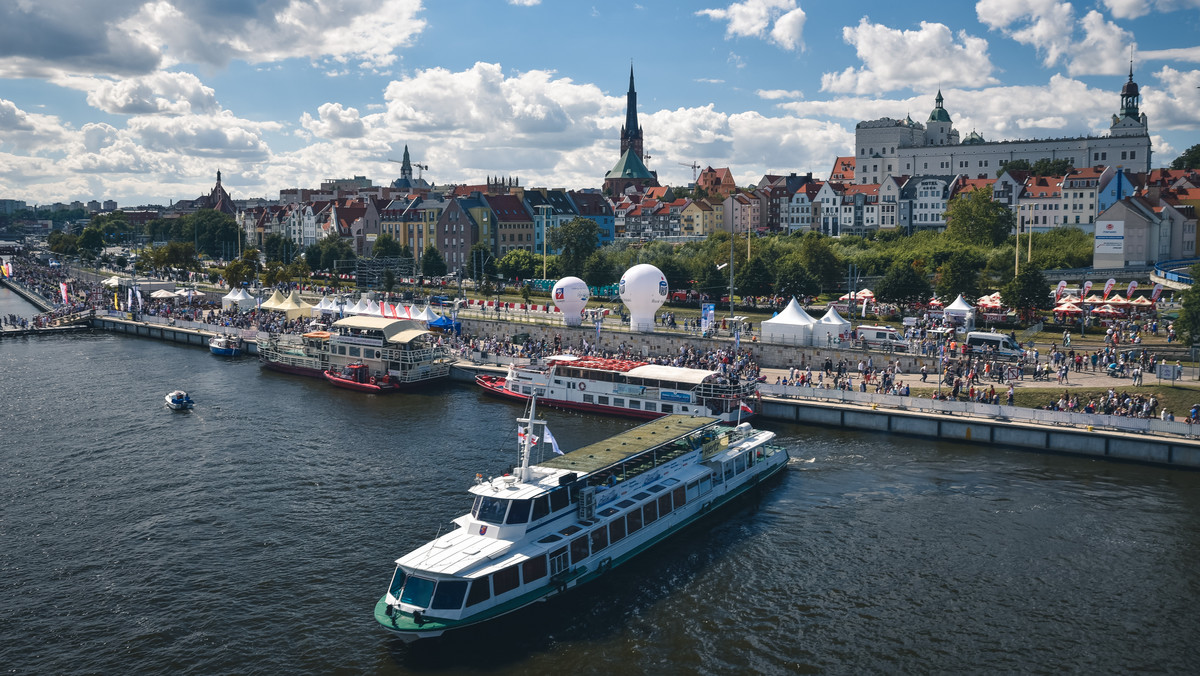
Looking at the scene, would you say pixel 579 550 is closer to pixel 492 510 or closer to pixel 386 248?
pixel 492 510

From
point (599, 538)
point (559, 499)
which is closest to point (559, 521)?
point (559, 499)

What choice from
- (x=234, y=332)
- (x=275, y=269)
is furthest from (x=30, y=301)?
(x=234, y=332)

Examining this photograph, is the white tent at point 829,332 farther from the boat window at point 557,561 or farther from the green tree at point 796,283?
the boat window at point 557,561

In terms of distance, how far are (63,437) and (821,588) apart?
4365 centimetres

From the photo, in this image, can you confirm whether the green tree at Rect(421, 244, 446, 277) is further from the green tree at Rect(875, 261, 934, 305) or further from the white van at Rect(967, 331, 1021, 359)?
the white van at Rect(967, 331, 1021, 359)

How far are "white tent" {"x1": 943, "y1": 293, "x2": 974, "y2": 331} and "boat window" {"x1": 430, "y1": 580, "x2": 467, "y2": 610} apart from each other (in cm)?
5401

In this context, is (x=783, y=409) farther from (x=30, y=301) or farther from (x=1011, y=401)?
(x=30, y=301)

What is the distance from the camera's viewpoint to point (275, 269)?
401 ft

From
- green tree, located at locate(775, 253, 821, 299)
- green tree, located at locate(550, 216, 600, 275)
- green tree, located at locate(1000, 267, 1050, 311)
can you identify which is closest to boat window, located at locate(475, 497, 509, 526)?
green tree, located at locate(1000, 267, 1050, 311)

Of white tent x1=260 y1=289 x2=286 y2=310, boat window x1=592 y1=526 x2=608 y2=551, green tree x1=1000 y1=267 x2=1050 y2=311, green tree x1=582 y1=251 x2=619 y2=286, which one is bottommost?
boat window x1=592 y1=526 x2=608 y2=551

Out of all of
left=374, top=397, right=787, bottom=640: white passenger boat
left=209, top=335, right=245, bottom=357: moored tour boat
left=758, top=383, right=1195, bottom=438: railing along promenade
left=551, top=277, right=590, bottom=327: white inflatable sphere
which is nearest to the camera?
left=374, top=397, right=787, bottom=640: white passenger boat

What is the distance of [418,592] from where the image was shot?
27312mm

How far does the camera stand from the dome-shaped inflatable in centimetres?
7406

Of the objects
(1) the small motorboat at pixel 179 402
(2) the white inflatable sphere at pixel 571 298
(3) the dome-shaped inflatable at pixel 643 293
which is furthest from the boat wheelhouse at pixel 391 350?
(3) the dome-shaped inflatable at pixel 643 293
